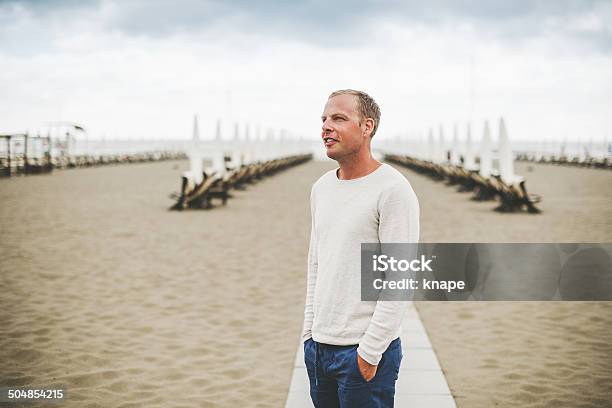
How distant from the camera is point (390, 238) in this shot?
4.82ft

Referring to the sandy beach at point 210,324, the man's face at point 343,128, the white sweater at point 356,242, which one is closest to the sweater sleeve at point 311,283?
the white sweater at point 356,242

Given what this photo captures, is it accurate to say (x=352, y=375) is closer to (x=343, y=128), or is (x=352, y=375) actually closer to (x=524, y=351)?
(x=343, y=128)

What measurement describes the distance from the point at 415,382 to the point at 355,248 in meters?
1.98

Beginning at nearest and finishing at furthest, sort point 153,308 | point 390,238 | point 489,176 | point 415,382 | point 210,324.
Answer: point 390,238 → point 415,382 → point 210,324 → point 153,308 → point 489,176

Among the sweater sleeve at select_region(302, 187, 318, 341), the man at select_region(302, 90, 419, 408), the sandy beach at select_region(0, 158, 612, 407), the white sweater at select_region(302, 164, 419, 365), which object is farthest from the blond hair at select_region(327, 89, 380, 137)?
the sandy beach at select_region(0, 158, 612, 407)

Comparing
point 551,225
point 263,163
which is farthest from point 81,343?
point 263,163

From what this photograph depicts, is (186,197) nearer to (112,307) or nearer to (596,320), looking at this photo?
(112,307)

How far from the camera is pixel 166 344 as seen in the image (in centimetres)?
410

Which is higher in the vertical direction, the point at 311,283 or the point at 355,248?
the point at 355,248

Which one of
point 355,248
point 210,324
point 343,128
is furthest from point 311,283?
point 210,324

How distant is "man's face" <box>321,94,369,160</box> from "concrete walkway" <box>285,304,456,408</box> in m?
1.80

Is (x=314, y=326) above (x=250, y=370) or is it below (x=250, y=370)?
above

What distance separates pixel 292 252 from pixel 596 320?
12.6 feet

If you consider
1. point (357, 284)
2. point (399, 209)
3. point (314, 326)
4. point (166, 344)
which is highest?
point (399, 209)
